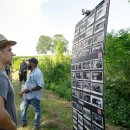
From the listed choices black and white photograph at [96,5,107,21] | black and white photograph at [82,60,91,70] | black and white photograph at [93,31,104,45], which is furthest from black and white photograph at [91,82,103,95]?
black and white photograph at [96,5,107,21]

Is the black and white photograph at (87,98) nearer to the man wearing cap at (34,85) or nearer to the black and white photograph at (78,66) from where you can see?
the black and white photograph at (78,66)

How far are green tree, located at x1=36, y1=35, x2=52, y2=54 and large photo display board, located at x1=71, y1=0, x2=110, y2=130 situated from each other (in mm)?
102121

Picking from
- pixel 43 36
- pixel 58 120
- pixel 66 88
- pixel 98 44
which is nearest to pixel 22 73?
pixel 66 88

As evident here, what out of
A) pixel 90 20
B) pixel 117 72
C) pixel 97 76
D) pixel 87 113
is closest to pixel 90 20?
pixel 90 20

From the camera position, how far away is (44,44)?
111m

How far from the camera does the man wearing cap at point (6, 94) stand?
3529mm

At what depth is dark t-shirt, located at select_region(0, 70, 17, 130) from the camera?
143 inches

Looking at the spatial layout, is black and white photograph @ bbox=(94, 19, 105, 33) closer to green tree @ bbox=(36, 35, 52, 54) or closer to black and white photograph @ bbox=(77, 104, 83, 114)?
black and white photograph @ bbox=(77, 104, 83, 114)

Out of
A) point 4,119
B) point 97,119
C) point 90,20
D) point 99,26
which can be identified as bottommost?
point 97,119

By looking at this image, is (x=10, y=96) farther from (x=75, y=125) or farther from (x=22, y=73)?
(x=22, y=73)

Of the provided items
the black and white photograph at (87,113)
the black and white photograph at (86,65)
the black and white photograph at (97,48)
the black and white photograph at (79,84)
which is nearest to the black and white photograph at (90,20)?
the black and white photograph at (97,48)

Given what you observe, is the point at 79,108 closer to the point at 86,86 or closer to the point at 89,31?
the point at 86,86

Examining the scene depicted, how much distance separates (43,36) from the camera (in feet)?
370

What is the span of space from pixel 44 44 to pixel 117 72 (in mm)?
99307
